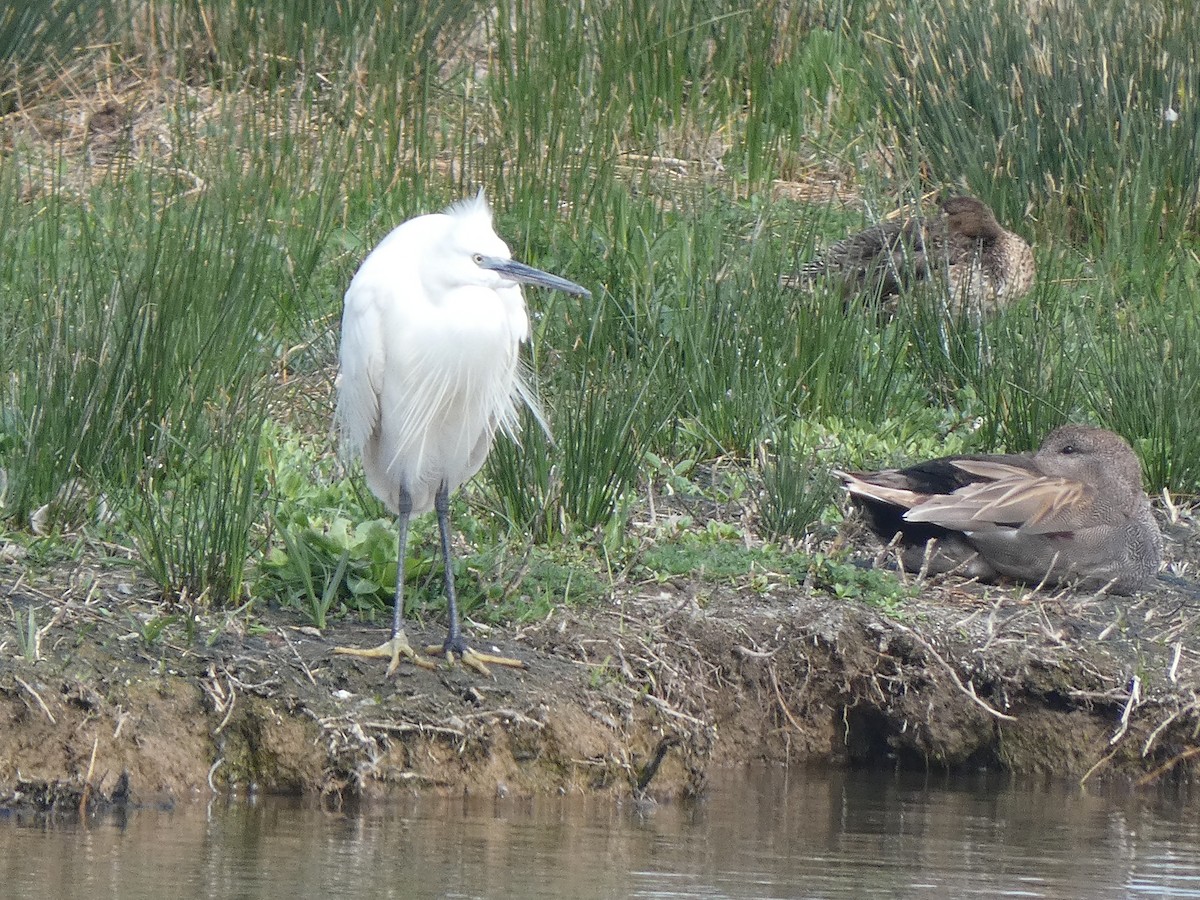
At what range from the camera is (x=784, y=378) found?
20.5ft

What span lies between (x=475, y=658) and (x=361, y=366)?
2.71 ft

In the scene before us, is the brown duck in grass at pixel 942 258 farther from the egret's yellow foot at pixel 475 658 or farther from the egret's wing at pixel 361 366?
the egret's yellow foot at pixel 475 658

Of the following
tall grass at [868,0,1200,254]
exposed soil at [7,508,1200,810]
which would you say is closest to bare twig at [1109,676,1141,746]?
exposed soil at [7,508,1200,810]

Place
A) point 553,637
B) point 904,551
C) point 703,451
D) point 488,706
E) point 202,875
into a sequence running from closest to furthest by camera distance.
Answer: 1. point 202,875
2. point 488,706
3. point 553,637
4. point 904,551
5. point 703,451

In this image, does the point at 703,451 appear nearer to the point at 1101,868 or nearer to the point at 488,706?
the point at 488,706

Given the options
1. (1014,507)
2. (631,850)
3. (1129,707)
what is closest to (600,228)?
(1014,507)

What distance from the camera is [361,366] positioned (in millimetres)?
4422

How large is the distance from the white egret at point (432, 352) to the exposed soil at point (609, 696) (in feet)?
0.67

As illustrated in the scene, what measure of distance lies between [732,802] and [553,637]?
2.13 ft

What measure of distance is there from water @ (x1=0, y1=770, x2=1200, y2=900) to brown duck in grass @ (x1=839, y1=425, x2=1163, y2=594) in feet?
3.13

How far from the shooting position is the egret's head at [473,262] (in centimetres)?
426

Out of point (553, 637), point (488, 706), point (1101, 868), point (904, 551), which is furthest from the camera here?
point (904, 551)

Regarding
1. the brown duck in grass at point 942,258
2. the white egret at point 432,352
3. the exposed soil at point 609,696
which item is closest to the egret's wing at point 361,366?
the white egret at point 432,352

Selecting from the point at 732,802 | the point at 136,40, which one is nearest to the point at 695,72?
the point at 136,40
